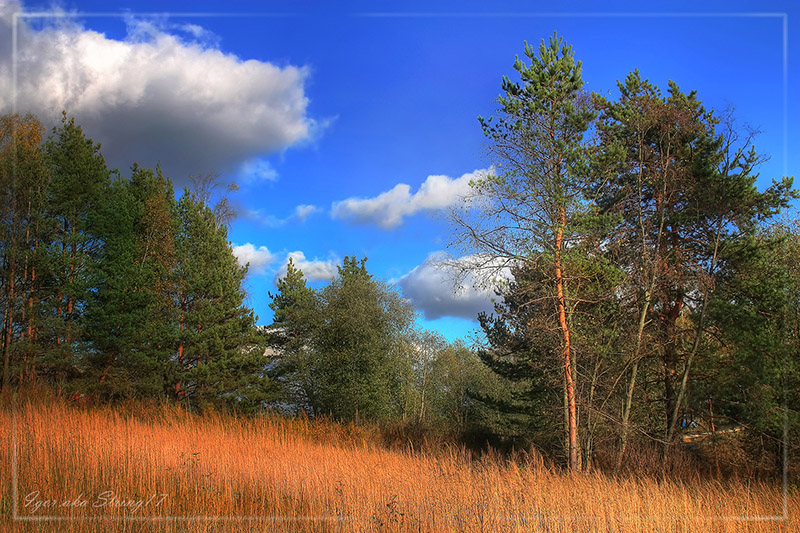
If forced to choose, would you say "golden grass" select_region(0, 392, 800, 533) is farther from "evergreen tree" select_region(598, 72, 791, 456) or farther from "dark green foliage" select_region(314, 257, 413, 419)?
"dark green foliage" select_region(314, 257, 413, 419)

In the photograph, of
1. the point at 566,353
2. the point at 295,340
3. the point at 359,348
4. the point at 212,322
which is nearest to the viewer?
the point at 566,353

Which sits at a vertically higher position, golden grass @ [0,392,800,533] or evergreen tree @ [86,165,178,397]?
evergreen tree @ [86,165,178,397]

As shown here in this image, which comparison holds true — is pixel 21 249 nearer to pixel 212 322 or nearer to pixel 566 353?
pixel 212 322

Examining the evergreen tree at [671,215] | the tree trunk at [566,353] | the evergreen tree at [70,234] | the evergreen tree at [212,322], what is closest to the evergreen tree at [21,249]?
the evergreen tree at [70,234]

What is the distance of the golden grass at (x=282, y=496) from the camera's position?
18.4 feet

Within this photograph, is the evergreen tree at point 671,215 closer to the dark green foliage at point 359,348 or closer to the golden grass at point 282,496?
the golden grass at point 282,496

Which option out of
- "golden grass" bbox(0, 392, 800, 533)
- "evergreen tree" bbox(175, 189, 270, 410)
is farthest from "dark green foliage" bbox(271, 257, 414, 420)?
"golden grass" bbox(0, 392, 800, 533)

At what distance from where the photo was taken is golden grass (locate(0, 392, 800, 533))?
5617mm

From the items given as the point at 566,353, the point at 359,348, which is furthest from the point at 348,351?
the point at 566,353

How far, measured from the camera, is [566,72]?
13711mm

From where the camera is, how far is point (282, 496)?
6.68 m

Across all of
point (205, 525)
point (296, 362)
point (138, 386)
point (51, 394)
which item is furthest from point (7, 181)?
point (205, 525)

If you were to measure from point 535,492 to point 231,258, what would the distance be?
22.9 metres

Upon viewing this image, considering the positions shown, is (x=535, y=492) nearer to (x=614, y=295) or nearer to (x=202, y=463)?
(x=202, y=463)
